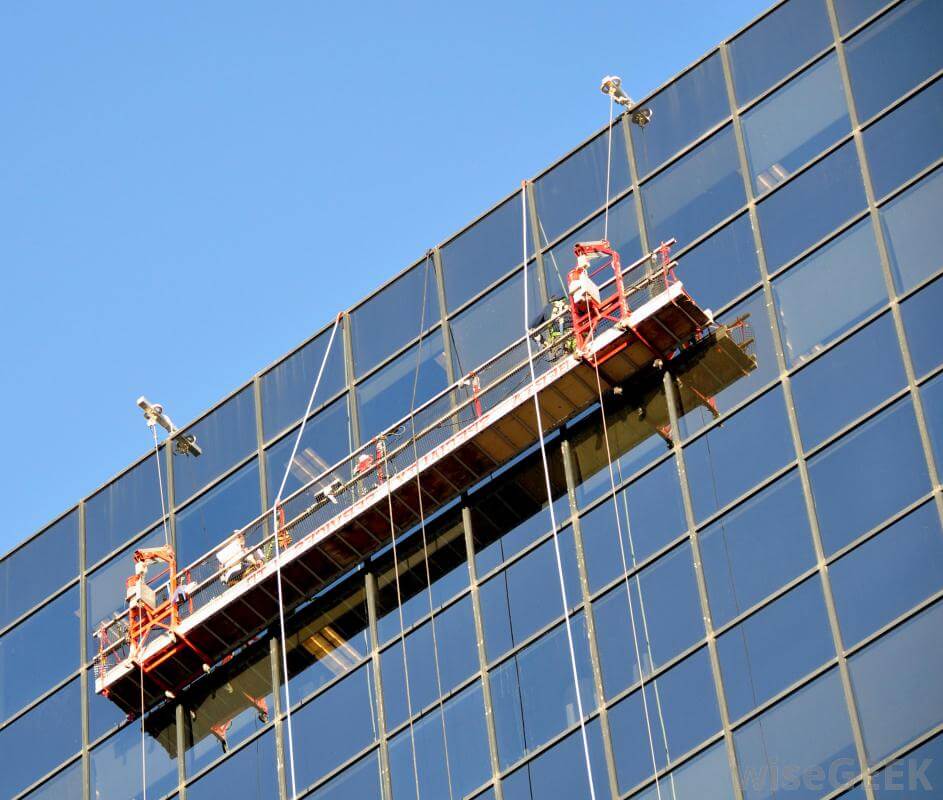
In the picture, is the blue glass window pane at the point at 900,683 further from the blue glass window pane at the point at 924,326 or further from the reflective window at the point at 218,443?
the reflective window at the point at 218,443

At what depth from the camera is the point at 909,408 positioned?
42031 millimetres

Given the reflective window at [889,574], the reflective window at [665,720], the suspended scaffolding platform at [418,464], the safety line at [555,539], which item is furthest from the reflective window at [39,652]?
the reflective window at [889,574]

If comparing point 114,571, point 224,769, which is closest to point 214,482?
point 114,571

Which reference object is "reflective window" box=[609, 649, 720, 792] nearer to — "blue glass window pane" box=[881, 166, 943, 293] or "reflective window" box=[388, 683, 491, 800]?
"reflective window" box=[388, 683, 491, 800]

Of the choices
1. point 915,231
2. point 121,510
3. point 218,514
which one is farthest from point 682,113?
point 121,510

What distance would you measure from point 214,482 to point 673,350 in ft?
36.0

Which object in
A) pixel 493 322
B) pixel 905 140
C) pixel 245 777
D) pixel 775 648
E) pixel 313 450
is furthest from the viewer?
pixel 313 450

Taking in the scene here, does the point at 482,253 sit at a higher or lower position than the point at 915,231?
higher

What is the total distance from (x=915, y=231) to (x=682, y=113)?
6.39m

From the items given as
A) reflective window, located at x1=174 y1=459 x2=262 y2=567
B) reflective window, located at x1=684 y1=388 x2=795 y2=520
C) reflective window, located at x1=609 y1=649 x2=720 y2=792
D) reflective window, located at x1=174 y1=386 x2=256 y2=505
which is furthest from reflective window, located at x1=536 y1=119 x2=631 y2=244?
reflective window, located at x1=609 y1=649 x2=720 y2=792

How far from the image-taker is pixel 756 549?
42438 millimetres

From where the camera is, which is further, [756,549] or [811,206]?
[811,206]

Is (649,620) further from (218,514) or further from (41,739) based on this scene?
(41,739)

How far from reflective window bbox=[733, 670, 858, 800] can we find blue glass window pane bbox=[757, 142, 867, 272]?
863 cm
